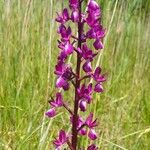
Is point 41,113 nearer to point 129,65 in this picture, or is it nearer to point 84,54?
point 84,54

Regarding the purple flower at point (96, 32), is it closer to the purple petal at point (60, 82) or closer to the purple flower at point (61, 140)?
the purple petal at point (60, 82)

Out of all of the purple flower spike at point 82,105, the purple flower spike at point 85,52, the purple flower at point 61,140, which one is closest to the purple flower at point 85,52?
the purple flower spike at point 85,52

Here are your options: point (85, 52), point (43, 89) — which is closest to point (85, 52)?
point (85, 52)

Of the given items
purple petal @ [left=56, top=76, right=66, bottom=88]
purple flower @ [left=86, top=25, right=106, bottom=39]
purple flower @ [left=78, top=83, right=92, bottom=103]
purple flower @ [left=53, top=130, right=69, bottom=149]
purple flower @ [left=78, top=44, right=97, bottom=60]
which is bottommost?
purple flower @ [left=53, top=130, right=69, bottom=149]

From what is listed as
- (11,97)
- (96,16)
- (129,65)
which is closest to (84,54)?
(96,16)

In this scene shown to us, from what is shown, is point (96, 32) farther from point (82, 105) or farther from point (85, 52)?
point (82, 105)

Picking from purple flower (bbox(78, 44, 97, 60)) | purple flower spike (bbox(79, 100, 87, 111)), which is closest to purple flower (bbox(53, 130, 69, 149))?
purple flower spike (bbox(79, 100, 87, 111))

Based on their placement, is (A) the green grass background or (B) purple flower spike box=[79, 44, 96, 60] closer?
(B) purple flower spike box=[79, 44, 96, 60]

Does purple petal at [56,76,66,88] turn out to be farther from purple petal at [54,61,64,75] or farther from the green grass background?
the green grass background
